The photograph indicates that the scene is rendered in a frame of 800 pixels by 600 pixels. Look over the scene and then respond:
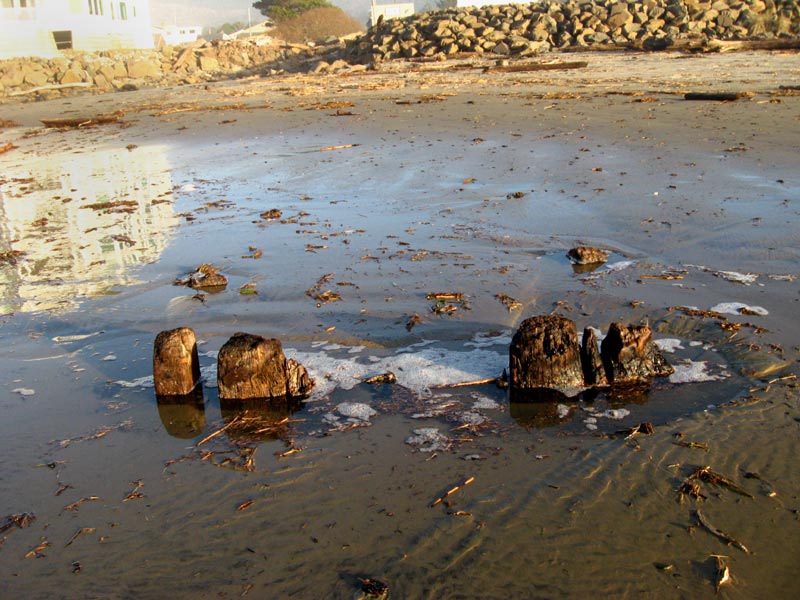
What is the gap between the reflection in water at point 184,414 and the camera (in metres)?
3.62

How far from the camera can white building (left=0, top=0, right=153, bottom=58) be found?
39375 millimetres

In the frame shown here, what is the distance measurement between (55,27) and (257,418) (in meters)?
44.7

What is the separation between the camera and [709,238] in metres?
5.88

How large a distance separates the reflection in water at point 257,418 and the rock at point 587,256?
267cm

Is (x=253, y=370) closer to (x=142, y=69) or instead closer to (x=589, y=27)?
(x=589, y=27)

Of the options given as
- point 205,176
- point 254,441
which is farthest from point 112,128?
point 254,441

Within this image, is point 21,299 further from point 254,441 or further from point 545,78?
point 545,78

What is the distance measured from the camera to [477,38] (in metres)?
26.2

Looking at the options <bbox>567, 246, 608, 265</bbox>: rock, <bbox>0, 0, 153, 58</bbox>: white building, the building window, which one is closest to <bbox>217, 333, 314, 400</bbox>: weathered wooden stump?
<bbox>567, 246, 608, 265</bbox>: rock

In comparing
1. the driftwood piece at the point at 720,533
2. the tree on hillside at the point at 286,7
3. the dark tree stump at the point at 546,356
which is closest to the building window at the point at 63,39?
the tree on hillside at the point at 286,7

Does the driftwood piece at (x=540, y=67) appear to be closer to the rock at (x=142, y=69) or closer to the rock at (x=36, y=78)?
the rock at (x=142, y=69)

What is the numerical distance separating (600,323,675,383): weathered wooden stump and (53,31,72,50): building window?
44.9m

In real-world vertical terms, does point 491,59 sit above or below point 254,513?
above

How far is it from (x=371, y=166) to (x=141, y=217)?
3.06m
